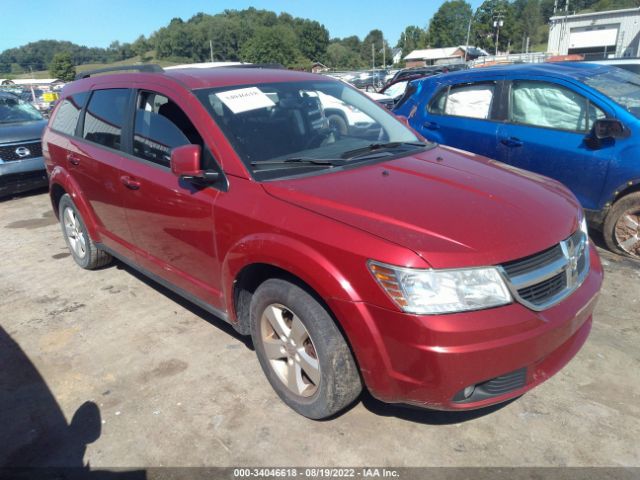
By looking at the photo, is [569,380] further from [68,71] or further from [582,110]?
[68,71]

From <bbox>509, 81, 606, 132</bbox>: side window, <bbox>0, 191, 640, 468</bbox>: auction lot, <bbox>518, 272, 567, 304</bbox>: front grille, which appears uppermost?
<bbox>509, 81, 606, 132</bbox>: side window

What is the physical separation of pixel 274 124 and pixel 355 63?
377 ft

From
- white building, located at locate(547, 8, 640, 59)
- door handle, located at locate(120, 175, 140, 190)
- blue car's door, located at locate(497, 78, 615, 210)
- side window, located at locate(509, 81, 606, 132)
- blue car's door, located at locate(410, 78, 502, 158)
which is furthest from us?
white building, located at locate(547, 8, 640, 59)

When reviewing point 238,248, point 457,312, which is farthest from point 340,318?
point 238,248

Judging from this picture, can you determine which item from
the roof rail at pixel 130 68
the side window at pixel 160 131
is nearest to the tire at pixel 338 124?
the side window at pixel 160 131

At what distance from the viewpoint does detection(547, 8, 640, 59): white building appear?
137 feet

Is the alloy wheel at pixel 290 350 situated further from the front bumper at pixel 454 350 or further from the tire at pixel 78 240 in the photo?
the tire at pixel 78 240

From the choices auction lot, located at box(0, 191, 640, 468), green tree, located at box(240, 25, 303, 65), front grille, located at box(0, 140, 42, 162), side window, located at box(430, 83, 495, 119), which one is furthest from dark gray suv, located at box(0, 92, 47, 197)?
green tree, located at box(240, 25, 303, 65)

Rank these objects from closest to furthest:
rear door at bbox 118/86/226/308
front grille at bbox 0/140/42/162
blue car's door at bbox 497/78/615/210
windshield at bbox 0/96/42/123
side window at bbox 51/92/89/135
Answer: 1. rear door at bbox 118/86/226/308
2. side window at bbox 51/92/89/135
3. blue car's door at bbox 497/78/615/210
4. front grille at bbox 0/140/42/162
5. windshield at bbox 0/96/42/123

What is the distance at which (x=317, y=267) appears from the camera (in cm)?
230

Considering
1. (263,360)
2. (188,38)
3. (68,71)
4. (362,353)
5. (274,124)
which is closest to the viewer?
(362,353)

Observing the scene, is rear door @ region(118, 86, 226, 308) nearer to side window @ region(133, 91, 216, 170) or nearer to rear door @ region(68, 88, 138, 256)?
side window @ region(133, 91, 216, 170)

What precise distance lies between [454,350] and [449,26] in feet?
412

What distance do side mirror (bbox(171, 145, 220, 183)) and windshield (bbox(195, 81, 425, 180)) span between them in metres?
0.21
